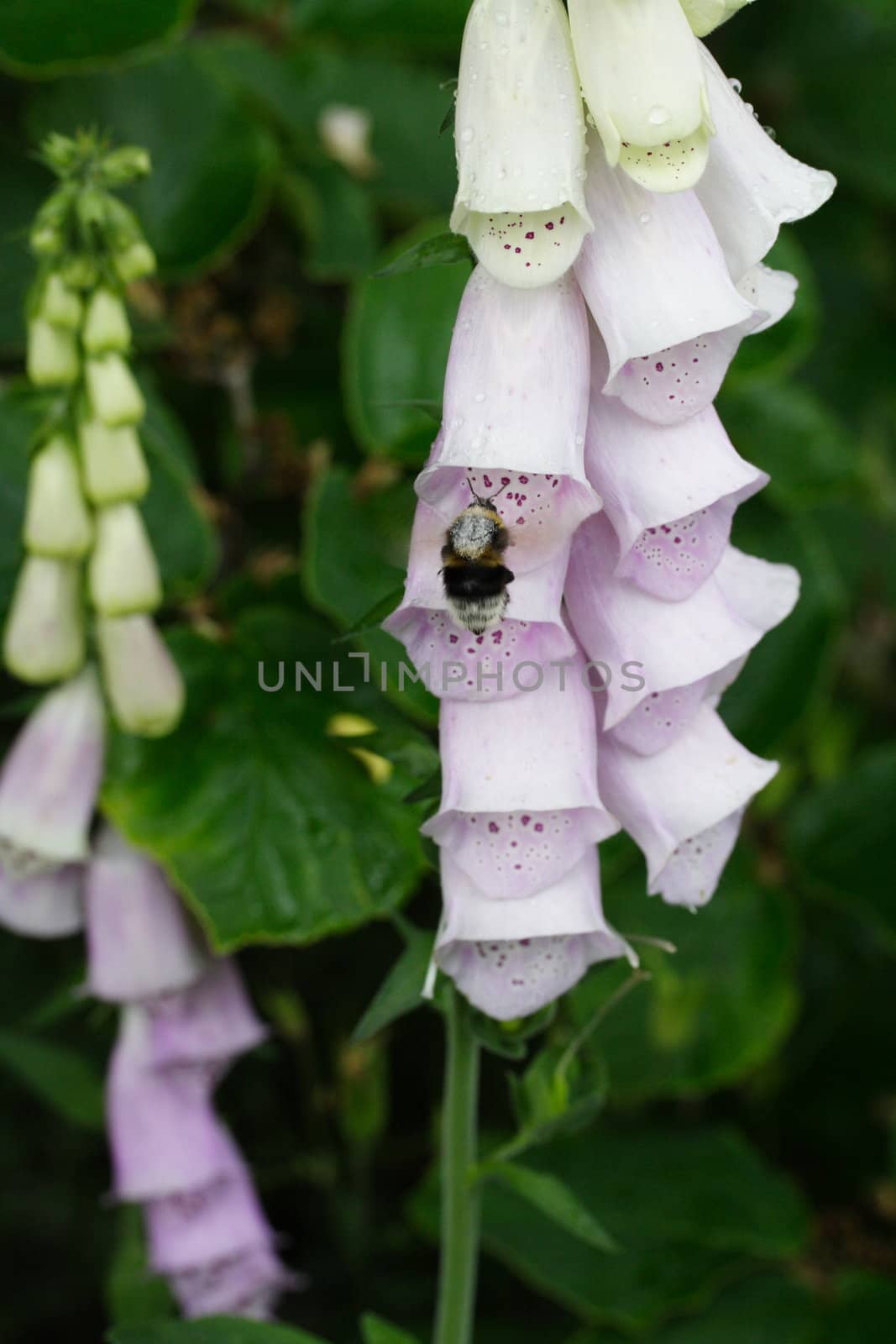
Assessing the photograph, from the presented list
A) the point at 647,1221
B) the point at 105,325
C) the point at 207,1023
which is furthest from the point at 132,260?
the point at 647,1221

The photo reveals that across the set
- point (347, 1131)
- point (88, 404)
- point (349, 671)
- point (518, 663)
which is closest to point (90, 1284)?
point (347, 1131)

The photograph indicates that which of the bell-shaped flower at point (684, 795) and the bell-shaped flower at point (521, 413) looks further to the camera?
the bell-shaped flower at point (684, 795)

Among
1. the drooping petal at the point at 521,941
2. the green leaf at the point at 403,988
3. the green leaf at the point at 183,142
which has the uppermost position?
the green leaf at the point at 183,142

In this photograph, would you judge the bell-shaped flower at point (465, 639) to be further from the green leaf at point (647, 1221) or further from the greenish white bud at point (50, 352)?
the green leaf at point (647, 1221)

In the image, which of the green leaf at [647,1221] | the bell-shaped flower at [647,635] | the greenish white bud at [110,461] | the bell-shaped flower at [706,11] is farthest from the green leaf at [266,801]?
the bell-shaped flower at [706,11]

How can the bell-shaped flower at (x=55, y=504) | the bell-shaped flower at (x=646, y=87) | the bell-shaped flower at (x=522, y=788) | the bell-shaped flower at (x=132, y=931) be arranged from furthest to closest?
the bell-shaped flower at (x=132, y=931), the bell-shaped flower at (x=55, y=504), the bell-shaped flower at (x=522, y=788), the bell-shaped flower at (x=646, y=87)

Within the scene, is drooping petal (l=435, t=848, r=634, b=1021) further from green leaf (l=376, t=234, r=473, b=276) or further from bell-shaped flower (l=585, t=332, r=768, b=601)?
green leaf (l=376, t=234, r=473, b=276)

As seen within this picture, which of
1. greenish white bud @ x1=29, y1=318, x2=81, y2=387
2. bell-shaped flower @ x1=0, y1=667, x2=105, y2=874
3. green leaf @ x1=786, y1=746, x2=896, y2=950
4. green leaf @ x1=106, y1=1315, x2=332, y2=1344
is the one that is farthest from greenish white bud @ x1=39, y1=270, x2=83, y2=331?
green leaf @ x1=786, y1=746, x2=896, y2=950

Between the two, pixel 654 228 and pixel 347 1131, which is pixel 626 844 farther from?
pixel 654 228
